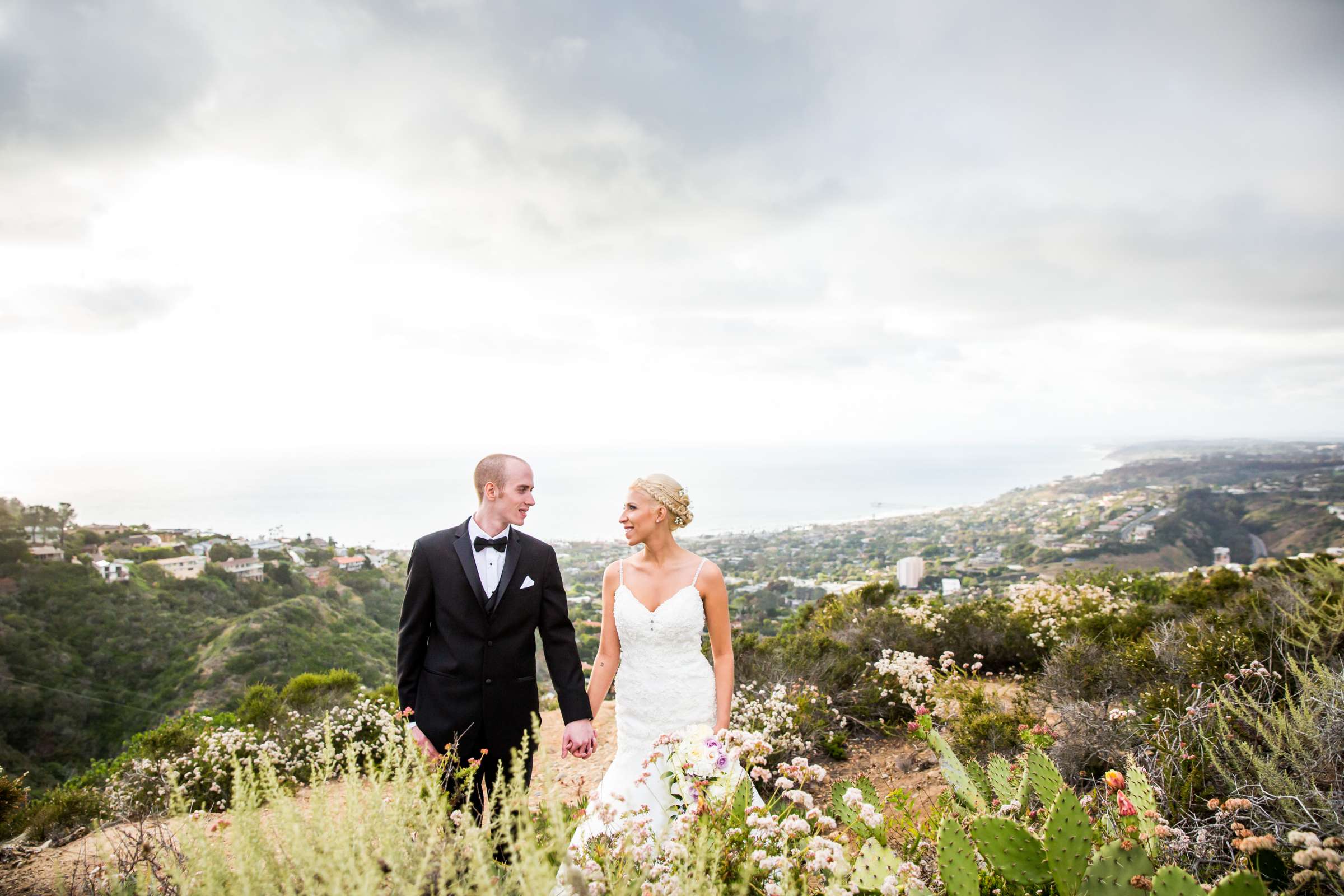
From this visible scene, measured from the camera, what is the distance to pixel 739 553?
66.9 feet

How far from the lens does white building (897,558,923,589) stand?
13.9m

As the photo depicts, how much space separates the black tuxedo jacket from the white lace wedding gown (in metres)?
0.47

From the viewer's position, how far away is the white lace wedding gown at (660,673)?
12.2 feet

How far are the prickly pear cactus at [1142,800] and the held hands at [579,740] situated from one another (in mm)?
2282

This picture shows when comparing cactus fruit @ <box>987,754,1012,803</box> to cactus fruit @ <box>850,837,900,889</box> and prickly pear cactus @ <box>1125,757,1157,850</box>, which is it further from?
cactus fruit @ <box>850,837,900,889</box>

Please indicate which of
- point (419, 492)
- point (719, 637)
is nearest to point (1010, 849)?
point (719, 637)

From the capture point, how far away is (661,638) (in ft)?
12.6

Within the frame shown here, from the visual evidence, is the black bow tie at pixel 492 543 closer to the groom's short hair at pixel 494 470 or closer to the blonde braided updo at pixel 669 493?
the groom's short hair at pixel 494 470

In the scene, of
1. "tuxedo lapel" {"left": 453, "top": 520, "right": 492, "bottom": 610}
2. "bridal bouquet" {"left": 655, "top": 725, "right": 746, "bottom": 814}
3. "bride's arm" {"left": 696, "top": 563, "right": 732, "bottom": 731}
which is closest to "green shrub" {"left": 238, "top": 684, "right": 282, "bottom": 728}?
"tuxedo lapel" {"left": 453, "top": 520, "right": 492, "bottom": 610}

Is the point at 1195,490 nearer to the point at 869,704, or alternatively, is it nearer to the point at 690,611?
the point at 869,704

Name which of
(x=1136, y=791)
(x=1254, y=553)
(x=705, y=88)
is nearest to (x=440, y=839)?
(x=1136, y=791)

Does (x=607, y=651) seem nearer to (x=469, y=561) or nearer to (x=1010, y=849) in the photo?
(x=469, y=561)

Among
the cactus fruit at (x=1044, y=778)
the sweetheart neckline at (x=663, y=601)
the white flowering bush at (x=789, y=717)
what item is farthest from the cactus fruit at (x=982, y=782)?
the white flowering bush at (x=789, y=717)

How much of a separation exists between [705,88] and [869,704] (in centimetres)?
1337
